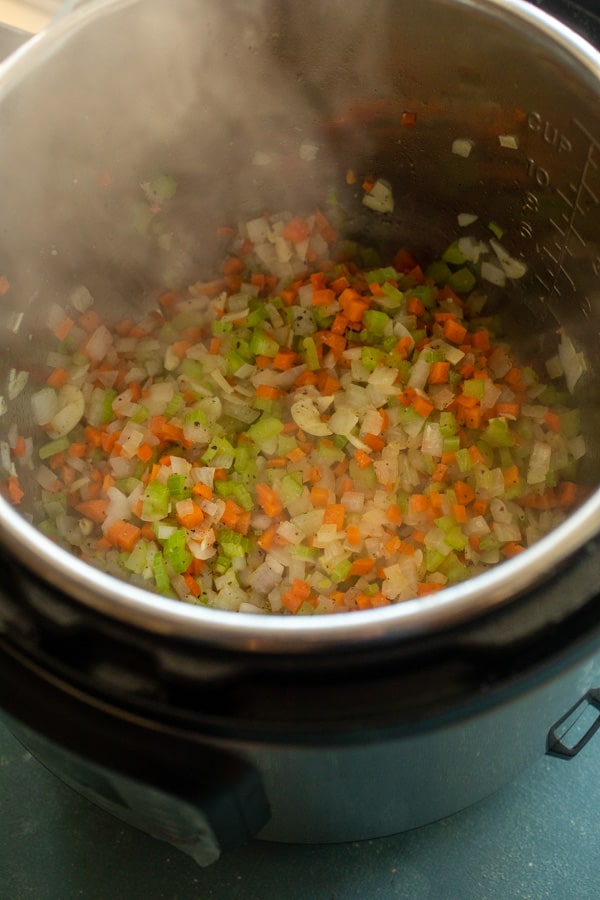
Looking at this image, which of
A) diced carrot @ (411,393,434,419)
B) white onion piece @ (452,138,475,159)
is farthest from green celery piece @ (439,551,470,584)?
white onion piece @ (452,138,475,159)

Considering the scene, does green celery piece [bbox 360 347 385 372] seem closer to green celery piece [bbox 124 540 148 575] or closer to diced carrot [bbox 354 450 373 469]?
diced carrot [bbox 354 450 373 469]

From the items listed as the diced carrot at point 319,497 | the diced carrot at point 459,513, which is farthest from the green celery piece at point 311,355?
the diced carrot at point 459,513

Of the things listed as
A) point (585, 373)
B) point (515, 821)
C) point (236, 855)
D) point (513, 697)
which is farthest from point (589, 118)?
point (236, 855)

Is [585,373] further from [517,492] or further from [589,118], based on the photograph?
[589,118]

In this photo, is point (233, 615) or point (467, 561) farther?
point (467, 561)

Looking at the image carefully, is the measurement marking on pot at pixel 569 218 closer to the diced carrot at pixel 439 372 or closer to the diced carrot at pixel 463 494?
the diced carrot at pixel 439 372

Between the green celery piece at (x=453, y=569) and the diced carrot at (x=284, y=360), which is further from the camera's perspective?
the diced carrot at (x=284, y=360)
